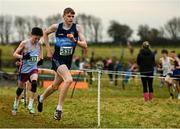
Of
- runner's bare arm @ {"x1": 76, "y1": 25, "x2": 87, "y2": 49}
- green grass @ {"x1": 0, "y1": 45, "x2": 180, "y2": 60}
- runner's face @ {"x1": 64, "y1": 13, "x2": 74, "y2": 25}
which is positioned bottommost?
green grass @ {"x1": 0, "y1": 45, "x2": 180, "y2": 60}

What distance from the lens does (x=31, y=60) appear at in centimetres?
1188

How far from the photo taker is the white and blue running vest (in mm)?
11797

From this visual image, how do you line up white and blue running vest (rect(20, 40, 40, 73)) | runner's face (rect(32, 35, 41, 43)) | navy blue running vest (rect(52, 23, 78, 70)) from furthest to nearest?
white and blue running vest (rect(20, 40, 40, 73)) → runner's face (rect(32, 35, 41, 43)) → navy blue running vest (rect(52, 23, 78, 70))

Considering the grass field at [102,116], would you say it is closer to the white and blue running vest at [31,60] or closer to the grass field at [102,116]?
the grass field at [102,116]

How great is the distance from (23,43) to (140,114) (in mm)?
3733

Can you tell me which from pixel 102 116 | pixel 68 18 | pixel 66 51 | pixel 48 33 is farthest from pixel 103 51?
pixel 68 18

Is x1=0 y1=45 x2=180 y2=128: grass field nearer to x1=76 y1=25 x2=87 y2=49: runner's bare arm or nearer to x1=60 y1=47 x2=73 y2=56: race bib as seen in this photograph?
x1=60 y1=47 x2=73 y2=56: race bib

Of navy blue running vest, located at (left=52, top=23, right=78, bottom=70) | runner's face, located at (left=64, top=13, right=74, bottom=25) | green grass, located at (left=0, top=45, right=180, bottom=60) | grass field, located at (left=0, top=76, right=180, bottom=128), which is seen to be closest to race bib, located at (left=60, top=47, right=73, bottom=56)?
navy blue running vest, located at (left=52, top=23, right=78, bottom=70)

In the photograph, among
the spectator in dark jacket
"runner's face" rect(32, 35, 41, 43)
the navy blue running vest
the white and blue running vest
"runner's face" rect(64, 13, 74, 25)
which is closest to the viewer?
"runner's face" rect(64, 13, 74, 25)

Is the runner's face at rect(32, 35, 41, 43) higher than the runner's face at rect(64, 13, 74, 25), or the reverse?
the runner's face at rect(64, 13, 74, 25)

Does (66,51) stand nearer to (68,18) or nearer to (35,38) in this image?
(68,18)

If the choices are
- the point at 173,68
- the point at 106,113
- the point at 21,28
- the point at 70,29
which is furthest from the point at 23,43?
the point at 21,28

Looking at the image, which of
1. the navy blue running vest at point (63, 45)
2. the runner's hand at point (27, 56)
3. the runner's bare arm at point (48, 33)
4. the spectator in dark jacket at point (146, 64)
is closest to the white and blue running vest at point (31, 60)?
the runner's hand at point (27, 56)

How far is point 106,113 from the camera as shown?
12797mm
